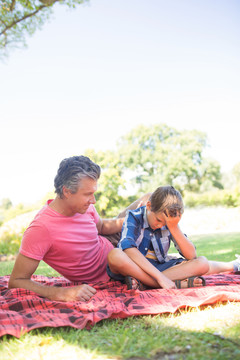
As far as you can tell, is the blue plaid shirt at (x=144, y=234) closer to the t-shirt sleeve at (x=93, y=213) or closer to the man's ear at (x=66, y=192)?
the t-shirt sleeve at (x=93, y=213)

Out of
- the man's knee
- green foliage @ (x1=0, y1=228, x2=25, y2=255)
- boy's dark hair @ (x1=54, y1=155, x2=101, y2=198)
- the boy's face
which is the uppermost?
boy's dark hair @ (x1=54, y1=155, x2=101, y2=198)

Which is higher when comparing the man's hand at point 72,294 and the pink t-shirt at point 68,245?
the pink t-shirt at point 68,245

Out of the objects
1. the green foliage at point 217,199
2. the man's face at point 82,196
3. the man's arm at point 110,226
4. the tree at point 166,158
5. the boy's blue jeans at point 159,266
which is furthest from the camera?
the tree at point 166,158

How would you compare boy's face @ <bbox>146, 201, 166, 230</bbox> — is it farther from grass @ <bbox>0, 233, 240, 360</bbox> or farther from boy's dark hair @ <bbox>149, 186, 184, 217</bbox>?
grass @ <bbox>0, 233, 240, 360</bbox>

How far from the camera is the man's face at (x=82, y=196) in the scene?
262 cm

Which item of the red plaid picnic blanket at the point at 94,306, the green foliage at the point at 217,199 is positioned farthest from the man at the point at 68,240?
the green foliage at the point at 217,199

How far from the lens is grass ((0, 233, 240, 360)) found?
1556 millimetres

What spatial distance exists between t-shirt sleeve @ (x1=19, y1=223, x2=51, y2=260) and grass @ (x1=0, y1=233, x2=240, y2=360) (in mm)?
648

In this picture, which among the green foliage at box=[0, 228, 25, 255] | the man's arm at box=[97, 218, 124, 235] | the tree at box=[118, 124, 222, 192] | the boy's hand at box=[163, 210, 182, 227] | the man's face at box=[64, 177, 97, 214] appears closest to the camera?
the man's face at box=[64, 177, 97, 214]

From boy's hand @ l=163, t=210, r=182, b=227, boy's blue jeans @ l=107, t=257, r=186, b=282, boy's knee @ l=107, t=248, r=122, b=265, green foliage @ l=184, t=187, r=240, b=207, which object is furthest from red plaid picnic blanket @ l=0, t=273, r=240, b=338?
green foliage @ l=184, t=187, r=240, b=207

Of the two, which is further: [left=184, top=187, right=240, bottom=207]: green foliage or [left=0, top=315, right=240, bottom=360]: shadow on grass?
[left=184, top=187, right=240, bottom=207]: green foliage

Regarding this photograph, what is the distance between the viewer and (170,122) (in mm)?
40844

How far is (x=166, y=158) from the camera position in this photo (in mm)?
37656

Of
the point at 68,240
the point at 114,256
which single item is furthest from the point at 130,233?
the point at 68,240
